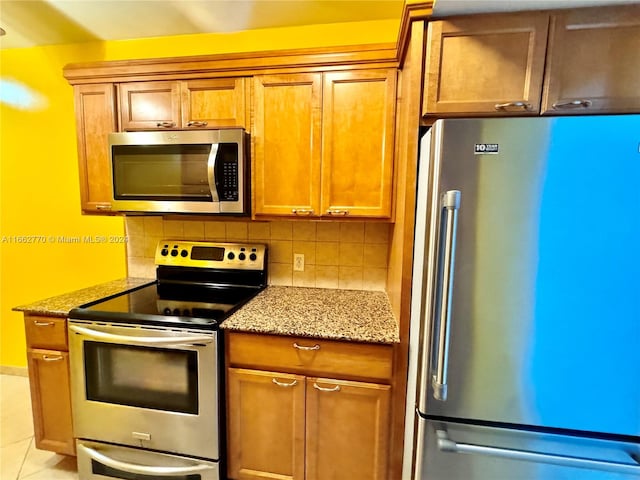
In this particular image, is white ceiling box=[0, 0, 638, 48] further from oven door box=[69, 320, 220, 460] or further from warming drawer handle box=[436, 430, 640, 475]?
warming drawer handle box=[436, 430, 640, 475]

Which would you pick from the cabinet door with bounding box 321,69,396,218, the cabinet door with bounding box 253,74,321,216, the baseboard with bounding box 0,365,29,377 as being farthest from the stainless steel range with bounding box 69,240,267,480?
the baseboard with bounding box 0,365,29,377

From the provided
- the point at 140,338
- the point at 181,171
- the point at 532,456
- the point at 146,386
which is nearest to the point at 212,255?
the point at 181,171

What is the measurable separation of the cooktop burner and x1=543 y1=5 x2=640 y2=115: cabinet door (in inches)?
66.4

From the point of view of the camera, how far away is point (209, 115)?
Result: 5.77 ft

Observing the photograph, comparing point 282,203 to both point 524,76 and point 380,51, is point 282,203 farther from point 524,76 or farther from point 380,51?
point 524,76

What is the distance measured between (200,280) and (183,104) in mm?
1091

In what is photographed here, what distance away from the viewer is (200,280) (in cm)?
210

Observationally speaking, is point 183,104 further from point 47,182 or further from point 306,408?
point 306,408

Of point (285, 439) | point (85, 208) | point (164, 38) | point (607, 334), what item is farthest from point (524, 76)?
point (85, 208)

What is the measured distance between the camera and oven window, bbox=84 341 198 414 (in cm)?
149

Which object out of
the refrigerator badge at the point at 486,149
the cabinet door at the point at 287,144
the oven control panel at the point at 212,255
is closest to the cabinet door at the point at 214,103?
the cabinet door at the point at 287,144

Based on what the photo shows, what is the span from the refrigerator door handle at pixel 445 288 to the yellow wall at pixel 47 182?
1791 mm

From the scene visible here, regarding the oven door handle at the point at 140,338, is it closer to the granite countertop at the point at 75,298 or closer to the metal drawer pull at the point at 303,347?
the granite countertop at the point at 75,298

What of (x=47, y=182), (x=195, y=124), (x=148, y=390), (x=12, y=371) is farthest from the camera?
(x=12, y=371)
